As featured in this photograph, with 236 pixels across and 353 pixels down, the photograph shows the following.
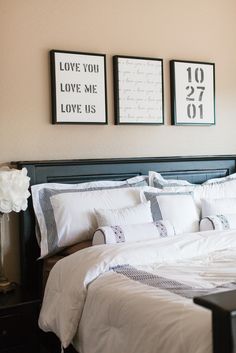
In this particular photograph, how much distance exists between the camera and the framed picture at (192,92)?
12.0 feet

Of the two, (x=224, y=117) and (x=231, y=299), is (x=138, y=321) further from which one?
(x=224, y=117)

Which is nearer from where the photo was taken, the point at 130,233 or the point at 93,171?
the point at 130,233

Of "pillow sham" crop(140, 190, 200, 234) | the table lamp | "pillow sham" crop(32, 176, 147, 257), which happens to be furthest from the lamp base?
"pillow sham" crop(140, 190, 200, 234)

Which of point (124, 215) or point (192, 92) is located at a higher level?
point (192, 92)

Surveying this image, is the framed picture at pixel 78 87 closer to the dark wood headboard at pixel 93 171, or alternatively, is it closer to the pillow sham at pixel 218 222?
the dark wood headboard at pixel 93 171

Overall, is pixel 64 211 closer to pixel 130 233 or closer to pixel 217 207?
pixel 130 233

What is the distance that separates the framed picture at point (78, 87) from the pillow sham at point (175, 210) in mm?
695

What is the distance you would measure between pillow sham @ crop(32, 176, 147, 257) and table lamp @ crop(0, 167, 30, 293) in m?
0.15

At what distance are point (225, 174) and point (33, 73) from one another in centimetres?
180

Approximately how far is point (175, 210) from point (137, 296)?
47.2 inches

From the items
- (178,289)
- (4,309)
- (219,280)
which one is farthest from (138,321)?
(4,309)

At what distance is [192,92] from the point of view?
375 centimetres

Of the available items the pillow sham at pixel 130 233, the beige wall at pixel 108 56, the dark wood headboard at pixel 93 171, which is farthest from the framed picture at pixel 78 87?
the pillow sham at pixel 130 233

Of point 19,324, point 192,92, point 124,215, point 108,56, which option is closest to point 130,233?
point 124,215
